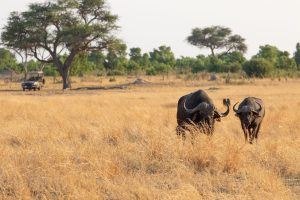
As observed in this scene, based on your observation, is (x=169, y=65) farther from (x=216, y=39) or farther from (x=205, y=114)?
(x=205, y=114)

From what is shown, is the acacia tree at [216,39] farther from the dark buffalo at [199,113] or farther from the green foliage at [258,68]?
the dark buffalo at [199,113]

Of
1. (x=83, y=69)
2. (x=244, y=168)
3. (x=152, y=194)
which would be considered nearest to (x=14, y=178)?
(x=152, y=194)

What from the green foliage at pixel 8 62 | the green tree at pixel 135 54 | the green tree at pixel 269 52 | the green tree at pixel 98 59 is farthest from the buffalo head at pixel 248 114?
the green tree at pixel 135 54

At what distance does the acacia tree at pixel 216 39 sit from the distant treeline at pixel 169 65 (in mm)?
1331

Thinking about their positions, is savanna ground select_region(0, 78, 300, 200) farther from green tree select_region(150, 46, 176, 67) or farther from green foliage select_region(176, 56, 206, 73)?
green tree select_region(150, 46, 176, 67)

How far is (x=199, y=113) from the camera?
396 inches

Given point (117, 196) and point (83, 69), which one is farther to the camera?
point (83, 69)

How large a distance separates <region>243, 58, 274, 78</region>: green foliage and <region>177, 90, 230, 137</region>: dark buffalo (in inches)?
1374

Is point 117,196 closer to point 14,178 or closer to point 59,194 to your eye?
point 59,194

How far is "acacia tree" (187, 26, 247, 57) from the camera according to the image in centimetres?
7025

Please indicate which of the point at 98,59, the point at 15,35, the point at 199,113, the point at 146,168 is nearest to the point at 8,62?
the point at 98,59

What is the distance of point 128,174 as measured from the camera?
6.91 meters

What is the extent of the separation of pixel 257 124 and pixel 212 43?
61.0 meters

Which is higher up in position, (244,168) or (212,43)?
(212,43)
